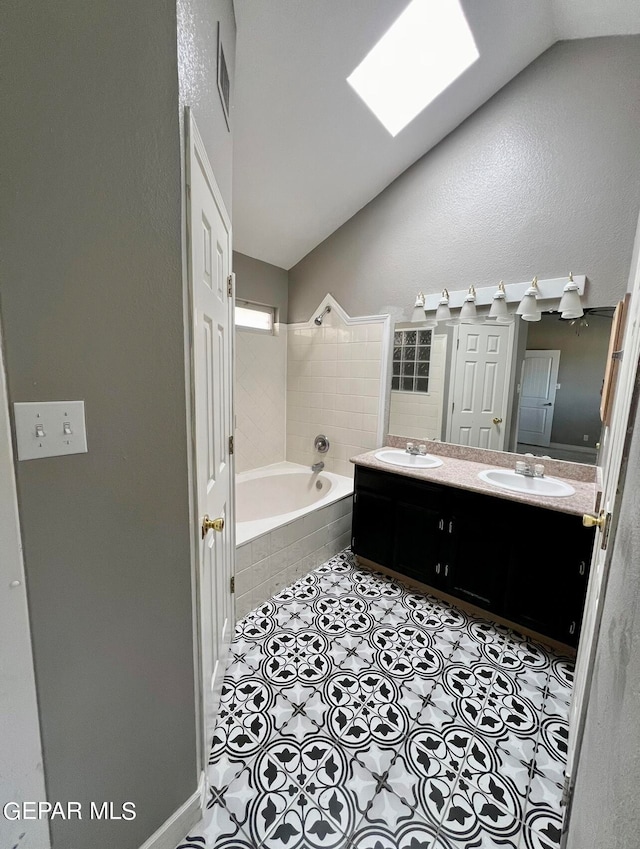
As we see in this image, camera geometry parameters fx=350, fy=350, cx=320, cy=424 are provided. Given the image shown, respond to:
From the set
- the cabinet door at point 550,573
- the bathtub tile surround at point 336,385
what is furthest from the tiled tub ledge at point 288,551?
the cabinet door at point 550,573

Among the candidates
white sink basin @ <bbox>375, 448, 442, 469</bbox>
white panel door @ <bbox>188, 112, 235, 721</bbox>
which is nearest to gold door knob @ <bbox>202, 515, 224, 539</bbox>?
white panel door @ <bbox>188, 112, 235, 721</bbox>

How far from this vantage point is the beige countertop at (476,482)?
1708 millimetres

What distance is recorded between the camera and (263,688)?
1.55m

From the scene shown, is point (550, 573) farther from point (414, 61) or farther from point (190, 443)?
point (414, 61)

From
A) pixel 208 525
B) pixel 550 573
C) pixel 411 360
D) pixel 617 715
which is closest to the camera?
pixel 617 715

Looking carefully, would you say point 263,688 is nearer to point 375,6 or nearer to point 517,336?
point 517,336

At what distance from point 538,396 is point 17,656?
2521 mm

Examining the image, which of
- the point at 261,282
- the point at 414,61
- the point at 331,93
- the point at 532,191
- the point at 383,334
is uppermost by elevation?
the point at 414,61

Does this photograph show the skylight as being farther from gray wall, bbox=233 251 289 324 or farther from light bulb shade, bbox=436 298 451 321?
gray wall, bbox=233 251 289 324

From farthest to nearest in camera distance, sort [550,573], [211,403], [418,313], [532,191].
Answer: [418,313], [532,191], [550,573], [211,403]

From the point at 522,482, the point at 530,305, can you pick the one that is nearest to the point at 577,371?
the point at 530,305

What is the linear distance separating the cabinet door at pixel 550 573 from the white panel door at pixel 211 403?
4.89 feet

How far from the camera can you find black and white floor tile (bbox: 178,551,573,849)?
1085mm

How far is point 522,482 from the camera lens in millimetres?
2121
